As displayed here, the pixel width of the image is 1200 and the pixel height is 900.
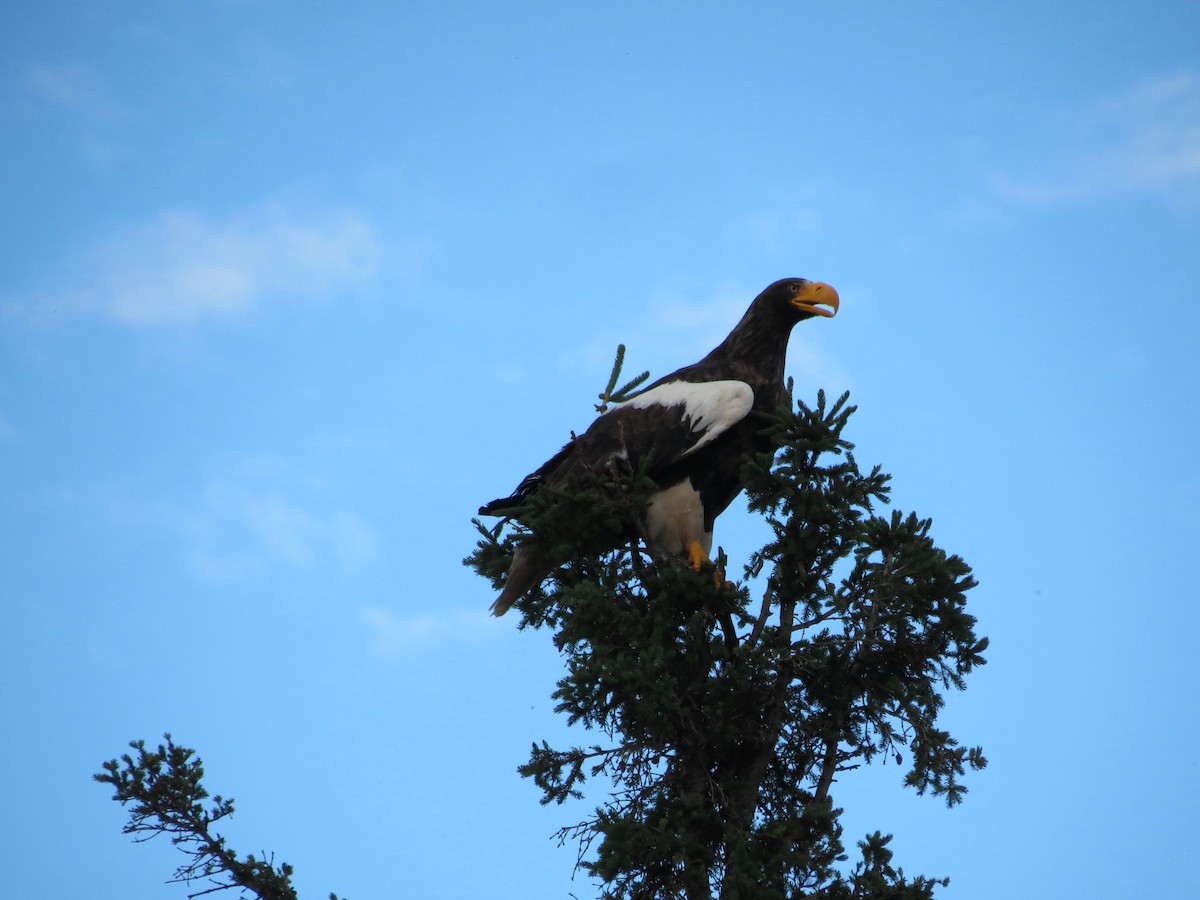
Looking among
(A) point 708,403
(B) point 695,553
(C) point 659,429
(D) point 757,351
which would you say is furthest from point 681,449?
(D) point 757,351

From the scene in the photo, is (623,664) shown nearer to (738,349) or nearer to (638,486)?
(638,486)

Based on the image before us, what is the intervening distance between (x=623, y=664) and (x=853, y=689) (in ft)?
4.21

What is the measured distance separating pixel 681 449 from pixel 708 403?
13.2 inches

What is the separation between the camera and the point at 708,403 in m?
7.08

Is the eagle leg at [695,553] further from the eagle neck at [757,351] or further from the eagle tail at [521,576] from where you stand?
the eagle neck at [757,351]

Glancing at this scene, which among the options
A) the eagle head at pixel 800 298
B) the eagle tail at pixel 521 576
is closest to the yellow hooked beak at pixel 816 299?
the eagle head at pixel 800 298

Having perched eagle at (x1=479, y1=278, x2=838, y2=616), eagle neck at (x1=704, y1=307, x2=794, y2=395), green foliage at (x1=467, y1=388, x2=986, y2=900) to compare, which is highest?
eagle neck at (x1=704, y1=307, x2=794, y2=395)

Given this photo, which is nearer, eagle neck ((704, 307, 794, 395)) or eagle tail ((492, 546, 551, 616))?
eagle tail ((492, 546, 551, 616))

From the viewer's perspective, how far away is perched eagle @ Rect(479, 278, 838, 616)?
276 inches

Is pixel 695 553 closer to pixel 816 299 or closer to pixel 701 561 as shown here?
pixel 701 561

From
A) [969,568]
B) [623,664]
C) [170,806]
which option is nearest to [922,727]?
[969,568]

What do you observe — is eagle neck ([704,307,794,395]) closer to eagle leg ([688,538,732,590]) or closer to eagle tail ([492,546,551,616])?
eagle leg ([688,538,732,590])

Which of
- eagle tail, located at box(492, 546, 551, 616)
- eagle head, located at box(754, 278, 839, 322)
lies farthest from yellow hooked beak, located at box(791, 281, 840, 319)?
eagle tail, located at box(492, 546, 551, 616)

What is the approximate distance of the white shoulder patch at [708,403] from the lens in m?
7.01
